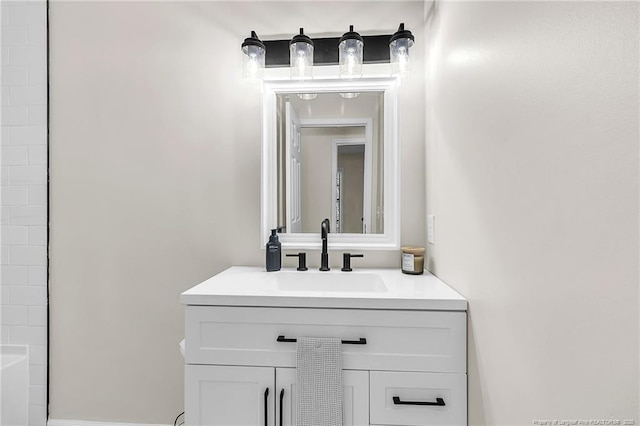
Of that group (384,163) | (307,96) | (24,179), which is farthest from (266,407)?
(24,179)

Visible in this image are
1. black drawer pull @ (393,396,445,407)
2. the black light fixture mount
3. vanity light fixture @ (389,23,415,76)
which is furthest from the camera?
the black light fixture mount

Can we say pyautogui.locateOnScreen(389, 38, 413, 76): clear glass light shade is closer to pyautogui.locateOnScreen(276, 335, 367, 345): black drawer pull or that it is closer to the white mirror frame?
the white mirror frame

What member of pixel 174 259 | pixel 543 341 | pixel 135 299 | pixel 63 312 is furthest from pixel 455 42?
pixel 63 312

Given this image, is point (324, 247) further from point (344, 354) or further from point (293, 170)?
point (344, 354)

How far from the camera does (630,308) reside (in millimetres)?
412

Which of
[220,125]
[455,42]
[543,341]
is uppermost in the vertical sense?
[455,42]

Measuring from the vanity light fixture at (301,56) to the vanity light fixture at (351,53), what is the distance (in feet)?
0.46

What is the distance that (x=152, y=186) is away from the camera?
4.93 feet

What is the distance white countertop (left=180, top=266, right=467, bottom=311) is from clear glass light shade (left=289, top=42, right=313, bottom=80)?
92cm

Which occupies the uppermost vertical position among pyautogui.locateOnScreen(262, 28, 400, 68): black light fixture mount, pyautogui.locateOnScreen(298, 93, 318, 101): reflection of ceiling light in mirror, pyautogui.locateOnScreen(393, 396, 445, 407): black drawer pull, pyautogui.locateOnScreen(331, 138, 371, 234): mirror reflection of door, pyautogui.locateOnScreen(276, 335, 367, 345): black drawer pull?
pyautogui.locateOnScreen(262, 28, 400, 68): black light fixture mount

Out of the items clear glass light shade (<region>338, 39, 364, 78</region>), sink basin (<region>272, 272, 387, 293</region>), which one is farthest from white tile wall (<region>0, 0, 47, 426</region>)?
clear glass light shade (<region>338, 39, 364, 78</region>)

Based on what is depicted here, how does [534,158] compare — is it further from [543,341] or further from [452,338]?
[452,338]

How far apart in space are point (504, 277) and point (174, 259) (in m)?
1.37

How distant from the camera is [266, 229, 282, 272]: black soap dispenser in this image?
139 centimetres
